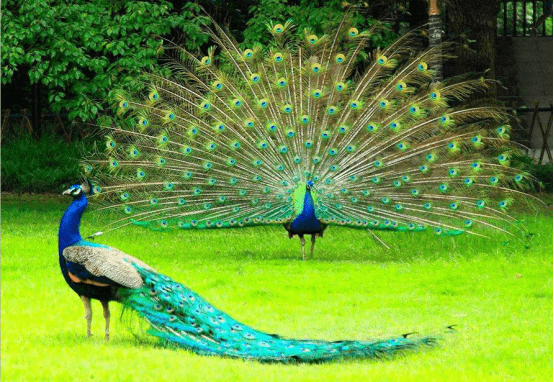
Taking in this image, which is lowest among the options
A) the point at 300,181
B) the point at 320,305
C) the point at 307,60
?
the point at 320,305

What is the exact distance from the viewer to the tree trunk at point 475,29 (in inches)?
644

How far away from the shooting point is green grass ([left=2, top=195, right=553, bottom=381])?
21.5ft

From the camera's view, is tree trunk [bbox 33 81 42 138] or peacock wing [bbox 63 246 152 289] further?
tree trunk [bbox 33 81 42 138]

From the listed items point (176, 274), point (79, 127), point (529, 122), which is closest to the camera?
point (176, 274)

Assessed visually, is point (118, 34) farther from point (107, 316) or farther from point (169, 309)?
point (169, 309)

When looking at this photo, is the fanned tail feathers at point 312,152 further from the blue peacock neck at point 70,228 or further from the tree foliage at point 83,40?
the blue peacock neck at point 70,228

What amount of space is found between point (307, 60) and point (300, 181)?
1.46 meters

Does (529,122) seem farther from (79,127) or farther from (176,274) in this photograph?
(176,274)

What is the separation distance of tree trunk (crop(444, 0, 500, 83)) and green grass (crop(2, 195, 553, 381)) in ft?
10.4

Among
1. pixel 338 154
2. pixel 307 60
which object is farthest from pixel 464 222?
pixel 307 60

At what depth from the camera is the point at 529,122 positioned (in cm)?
2364

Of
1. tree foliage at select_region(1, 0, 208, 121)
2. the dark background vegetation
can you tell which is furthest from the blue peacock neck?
tree foliage at select_region(1, 0, 208, 121)

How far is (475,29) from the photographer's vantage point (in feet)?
54.6

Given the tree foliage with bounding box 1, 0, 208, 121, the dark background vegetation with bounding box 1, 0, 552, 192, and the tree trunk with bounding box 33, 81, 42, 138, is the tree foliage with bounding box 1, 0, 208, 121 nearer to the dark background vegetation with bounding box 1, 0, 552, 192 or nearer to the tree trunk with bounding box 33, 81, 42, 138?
the dark background vegetation with bounding box 1, 0, 552, 192
